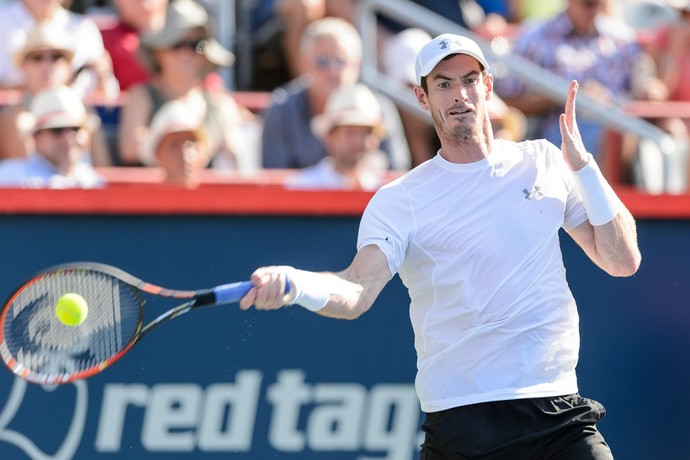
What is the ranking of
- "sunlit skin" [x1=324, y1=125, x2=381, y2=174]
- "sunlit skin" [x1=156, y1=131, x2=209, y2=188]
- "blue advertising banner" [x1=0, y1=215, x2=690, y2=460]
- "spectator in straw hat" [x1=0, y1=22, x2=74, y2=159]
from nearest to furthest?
"blue advertising banner" [x1=0, y1=215, x2=690, y2=460], "sunlit skin" [x1=156, y1=131, x2=209, y2=188], "sunlit skin" [x1=324, y1=125, x2=381, y2=174], "spectator in straw hat" [x1=0, y1=22, x2=74, y2=159]

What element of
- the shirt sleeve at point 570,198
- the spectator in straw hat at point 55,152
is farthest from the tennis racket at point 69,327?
the spectator in straw hat at point 55,152

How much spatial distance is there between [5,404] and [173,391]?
66 centimetres

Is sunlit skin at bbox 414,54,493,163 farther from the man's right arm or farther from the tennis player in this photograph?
the man's right arm

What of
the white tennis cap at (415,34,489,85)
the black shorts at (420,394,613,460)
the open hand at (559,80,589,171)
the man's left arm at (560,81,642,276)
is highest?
the white tennis cap at (415,34,489,85)

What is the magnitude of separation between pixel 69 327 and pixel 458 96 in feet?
4.68

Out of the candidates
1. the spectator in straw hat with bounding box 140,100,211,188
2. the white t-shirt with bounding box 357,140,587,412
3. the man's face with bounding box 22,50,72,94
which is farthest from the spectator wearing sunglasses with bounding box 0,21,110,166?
the white t-shirt with bounding box 357,140,587,412

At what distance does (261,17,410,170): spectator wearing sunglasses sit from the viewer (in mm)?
6977

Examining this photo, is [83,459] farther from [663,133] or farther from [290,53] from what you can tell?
[663,133]

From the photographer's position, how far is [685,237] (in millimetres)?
5531

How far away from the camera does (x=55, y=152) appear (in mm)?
6254

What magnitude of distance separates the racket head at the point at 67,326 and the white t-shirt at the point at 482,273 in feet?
2.53

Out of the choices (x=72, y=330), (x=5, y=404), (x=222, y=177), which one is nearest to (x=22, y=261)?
(x=5, y=404)

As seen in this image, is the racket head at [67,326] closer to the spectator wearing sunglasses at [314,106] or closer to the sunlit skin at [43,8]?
the spectator wearing sunglasses at [314,106]

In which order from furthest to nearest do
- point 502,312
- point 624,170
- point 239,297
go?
1. point 624,170
2. point 502,312
3. point 239,297
